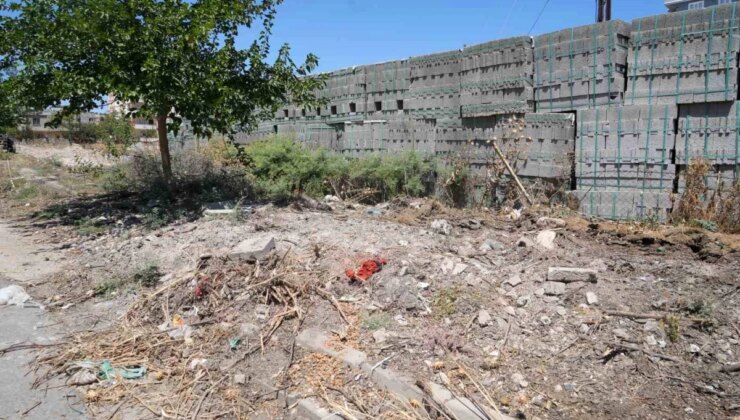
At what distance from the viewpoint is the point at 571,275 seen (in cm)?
459

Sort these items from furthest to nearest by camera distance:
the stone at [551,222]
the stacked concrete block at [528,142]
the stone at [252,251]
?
the stacked concrete block at [528,142] < the stone at [551,222] < the stone at [252,251]

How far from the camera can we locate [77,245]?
7145 mm

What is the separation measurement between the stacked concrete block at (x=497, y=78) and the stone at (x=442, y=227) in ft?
8.26

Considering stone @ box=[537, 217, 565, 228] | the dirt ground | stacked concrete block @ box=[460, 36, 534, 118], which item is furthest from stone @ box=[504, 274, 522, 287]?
stacked concrete block @ box=[460, 36, 534, 118]

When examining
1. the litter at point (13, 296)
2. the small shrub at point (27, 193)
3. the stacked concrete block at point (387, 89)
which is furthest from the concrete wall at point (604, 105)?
the small shrub at point (27, 193)

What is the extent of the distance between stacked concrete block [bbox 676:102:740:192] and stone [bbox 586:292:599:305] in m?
3.47

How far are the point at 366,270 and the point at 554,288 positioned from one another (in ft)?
5.52

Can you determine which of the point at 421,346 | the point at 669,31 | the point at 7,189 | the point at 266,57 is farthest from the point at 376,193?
the point at 7,189

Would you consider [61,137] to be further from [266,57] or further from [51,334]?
[51,334]

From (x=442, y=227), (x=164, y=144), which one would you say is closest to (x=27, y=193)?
(x=164, y=144)

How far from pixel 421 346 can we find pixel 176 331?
210 centimetres

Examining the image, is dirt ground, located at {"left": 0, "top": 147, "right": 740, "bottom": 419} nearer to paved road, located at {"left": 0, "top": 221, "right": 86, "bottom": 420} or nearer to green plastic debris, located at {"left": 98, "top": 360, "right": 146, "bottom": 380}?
green plastic debris, located at {"left": 98, "top": 360, "right": 146, "bottom": 380}

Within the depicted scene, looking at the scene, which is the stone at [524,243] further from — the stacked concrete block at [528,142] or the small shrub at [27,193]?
the small shrub at [27,193]

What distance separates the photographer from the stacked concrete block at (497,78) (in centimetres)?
818
